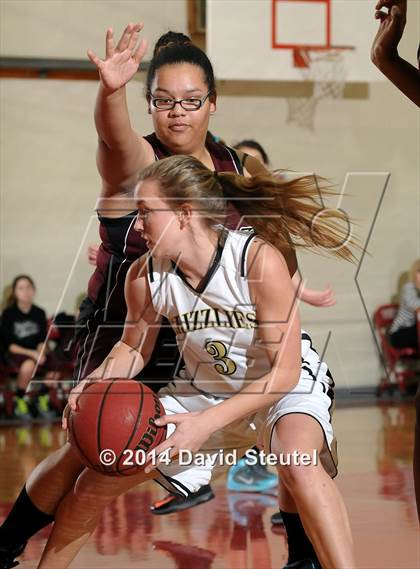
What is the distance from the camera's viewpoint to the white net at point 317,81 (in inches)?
355

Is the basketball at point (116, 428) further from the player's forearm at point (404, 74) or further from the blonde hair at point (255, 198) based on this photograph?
the player's forearm at point (404, 74)

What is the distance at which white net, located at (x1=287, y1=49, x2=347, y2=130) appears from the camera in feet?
29.6

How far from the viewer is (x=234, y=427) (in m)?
3.23

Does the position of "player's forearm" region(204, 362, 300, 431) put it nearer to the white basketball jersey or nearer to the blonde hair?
the white basketball jersey

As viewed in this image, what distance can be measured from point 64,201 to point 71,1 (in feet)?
6.16

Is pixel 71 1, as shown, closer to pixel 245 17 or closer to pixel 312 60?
pixel 245 17

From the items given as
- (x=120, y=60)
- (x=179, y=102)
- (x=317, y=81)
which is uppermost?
(x=120, y=60)

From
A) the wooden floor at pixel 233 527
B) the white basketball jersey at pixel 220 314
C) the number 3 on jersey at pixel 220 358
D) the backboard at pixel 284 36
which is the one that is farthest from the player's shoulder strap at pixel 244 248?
the backboard at pixel 284 36

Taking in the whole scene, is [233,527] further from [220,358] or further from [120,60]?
[120,60]

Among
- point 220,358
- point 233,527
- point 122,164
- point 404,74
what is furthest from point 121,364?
point 233,527

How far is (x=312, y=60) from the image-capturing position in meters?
9.07

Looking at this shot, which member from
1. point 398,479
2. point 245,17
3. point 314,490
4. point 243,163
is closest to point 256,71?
point 245,17

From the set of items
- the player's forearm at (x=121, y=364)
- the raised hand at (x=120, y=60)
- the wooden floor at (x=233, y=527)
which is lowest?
the wooden floor at (x=233, y=527)

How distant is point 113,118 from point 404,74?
99cm
